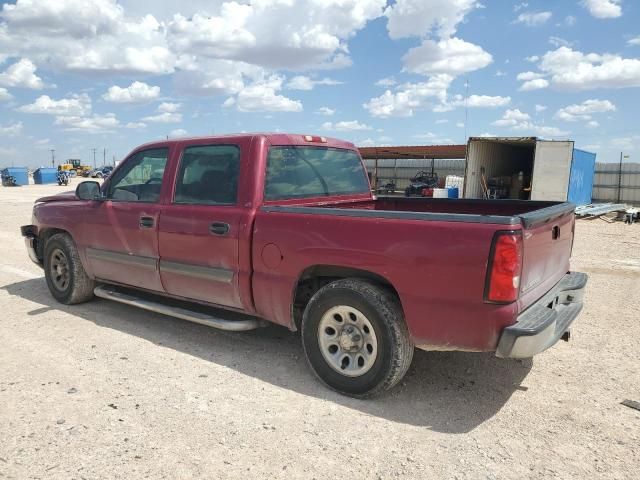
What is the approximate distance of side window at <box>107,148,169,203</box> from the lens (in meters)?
4.79

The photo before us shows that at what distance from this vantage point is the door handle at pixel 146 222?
4.67 m

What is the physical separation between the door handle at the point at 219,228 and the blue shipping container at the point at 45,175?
49.5 m

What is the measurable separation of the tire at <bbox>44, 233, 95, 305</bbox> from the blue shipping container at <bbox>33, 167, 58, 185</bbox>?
1850 inches

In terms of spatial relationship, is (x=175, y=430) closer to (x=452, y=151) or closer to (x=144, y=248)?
(x=144, y=248)

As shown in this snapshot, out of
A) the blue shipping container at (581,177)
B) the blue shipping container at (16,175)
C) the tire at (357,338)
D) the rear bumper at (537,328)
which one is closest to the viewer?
the rear bumper at (537,328)

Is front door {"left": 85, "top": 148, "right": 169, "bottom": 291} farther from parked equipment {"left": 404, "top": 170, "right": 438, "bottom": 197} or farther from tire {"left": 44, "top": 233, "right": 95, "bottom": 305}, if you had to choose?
parked equipment {"left": 404, "top": 170, "right": 438, "bottom": 197}

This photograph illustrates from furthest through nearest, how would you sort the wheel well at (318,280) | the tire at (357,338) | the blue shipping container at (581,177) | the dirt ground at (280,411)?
the blue shipping container at (581,177) → the wheel well at (318,280) → the tire at (357,338) → the dirt ground at (280,411)

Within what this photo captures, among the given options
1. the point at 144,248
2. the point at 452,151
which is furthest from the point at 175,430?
the point at 452,151

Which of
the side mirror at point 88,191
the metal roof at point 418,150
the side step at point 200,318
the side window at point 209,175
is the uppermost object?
the metal roof at point 418,150

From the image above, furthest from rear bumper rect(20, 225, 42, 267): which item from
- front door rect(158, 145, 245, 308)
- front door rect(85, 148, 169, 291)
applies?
front door rect(158, 145, 245, 308)

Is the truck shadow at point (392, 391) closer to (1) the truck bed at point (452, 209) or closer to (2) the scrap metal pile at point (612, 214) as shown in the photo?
(1) the truck bed at point (452, 209)

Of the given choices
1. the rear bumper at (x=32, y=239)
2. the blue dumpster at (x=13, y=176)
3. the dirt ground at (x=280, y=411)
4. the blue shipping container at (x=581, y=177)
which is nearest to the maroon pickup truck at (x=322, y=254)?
the dirt ground at (x=280, y=411)

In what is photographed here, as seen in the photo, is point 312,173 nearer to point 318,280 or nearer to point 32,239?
point 318,280

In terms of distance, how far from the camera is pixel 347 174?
509 cm
